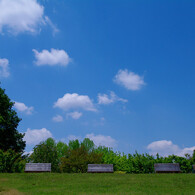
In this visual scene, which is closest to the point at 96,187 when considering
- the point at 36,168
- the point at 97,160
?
the point at 36,168

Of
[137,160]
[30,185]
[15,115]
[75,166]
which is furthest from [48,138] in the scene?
[30,185]

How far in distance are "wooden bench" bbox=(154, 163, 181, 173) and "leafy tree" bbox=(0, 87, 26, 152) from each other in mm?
33939

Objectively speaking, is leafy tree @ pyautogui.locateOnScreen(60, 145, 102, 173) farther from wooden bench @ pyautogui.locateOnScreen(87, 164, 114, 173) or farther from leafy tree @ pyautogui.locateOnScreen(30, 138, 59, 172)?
wooden bench @ pyautogui.locateOnScreen(87, 164, 114, 173)

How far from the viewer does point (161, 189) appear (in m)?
15.1

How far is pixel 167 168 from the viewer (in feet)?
84.1

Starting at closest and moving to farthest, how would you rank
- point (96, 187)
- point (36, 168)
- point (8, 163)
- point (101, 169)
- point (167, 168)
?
point (96, 187) < point (101, 169) < point (167, 168) < point (36, 168) < point (8, 163)

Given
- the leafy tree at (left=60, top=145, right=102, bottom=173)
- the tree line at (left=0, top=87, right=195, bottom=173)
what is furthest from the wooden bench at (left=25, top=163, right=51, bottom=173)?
the leafy tree at (left=60, top=145, right=102, bottom=173)

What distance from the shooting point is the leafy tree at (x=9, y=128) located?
49.6 m

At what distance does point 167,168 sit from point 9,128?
36113mm

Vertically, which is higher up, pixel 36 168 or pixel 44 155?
pixel 44 155

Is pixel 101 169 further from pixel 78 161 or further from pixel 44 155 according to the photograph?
pixel 44 155

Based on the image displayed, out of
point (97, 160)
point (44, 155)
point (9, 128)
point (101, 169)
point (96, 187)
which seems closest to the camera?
point (96, 187)

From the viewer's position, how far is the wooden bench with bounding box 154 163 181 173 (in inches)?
1004

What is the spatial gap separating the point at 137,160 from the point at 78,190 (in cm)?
1392
